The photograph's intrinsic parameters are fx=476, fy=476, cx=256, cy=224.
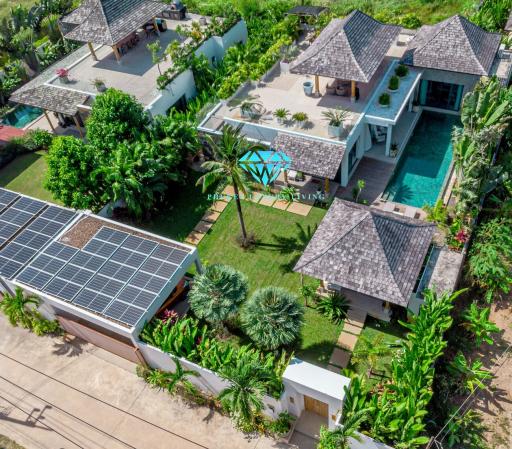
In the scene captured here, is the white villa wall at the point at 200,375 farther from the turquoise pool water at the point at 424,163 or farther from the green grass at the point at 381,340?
the turquoise pool water at the point at 424,163

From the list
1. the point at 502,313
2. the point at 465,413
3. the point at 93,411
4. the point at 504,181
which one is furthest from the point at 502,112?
the point at 93,411

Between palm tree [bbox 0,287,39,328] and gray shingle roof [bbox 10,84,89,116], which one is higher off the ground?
gray shingle roof [bbox 10,84,89,116]

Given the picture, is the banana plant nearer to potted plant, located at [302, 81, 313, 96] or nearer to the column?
the column

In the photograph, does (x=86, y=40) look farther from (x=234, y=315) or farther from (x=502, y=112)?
(x=502, y=112)

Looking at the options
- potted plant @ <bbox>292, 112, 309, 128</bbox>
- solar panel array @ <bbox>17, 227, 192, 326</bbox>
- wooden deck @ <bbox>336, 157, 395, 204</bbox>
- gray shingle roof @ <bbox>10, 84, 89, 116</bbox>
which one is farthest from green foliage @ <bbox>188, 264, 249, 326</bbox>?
gray shingle roof @ <bbox>10, 84, 89, 116</bbox>

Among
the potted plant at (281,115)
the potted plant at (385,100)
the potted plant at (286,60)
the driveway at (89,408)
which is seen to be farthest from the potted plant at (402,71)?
the driveway at (89,408)

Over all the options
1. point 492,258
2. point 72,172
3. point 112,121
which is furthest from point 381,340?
point 112,121
